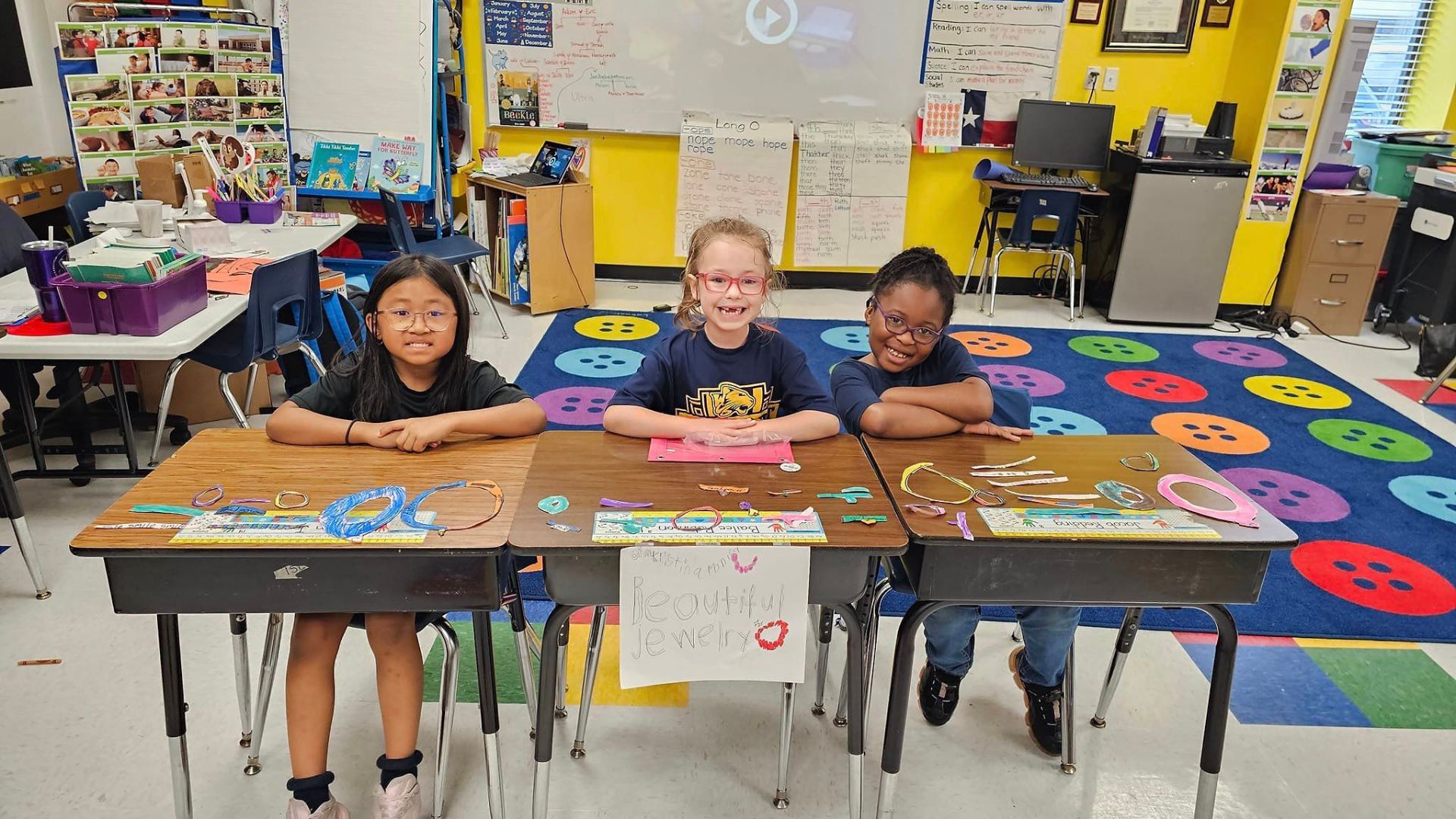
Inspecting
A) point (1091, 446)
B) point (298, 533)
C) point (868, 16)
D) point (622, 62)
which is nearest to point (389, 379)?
point (298, 533)

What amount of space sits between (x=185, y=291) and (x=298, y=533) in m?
1.59

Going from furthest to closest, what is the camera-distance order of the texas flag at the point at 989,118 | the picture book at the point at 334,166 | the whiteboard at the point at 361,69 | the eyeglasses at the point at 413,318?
the texas flag at the point at 989,118 → the picture book at the point at 334,166 → the whiteboard at the point at 361,69 → the eyeglasses at the point at 413,318

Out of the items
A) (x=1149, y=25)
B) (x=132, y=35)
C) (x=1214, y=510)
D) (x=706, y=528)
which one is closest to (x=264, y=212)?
(x=132, y=35)

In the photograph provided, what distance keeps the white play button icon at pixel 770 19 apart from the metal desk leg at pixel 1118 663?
406 cm

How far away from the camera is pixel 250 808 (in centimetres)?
165

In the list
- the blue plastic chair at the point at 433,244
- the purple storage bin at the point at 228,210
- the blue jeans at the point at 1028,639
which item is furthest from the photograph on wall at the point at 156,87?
the blue jeans at the point at 1028,639

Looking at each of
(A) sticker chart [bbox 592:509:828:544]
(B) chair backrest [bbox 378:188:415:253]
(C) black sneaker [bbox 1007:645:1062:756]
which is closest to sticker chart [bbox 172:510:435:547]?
(A) sticker chart [bbox 592:509:828:544]

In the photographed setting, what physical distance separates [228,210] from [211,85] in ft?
2.90

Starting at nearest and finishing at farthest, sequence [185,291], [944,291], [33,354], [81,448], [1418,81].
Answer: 1. [944,291]
2. [33,354]
3. [185,291]
4. [81,448]
5. [1418,81]

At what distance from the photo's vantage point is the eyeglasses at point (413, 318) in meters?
1.63

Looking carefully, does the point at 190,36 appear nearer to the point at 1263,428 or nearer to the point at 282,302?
the point at 282,302

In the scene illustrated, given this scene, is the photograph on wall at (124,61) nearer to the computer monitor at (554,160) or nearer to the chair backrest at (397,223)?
the chair backrest at (397,223)

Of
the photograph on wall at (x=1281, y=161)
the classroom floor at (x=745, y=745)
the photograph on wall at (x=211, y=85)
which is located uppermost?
the photograph on wall at (x=211, y=85)

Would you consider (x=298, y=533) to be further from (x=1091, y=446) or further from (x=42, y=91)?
(x=42, y=91)
